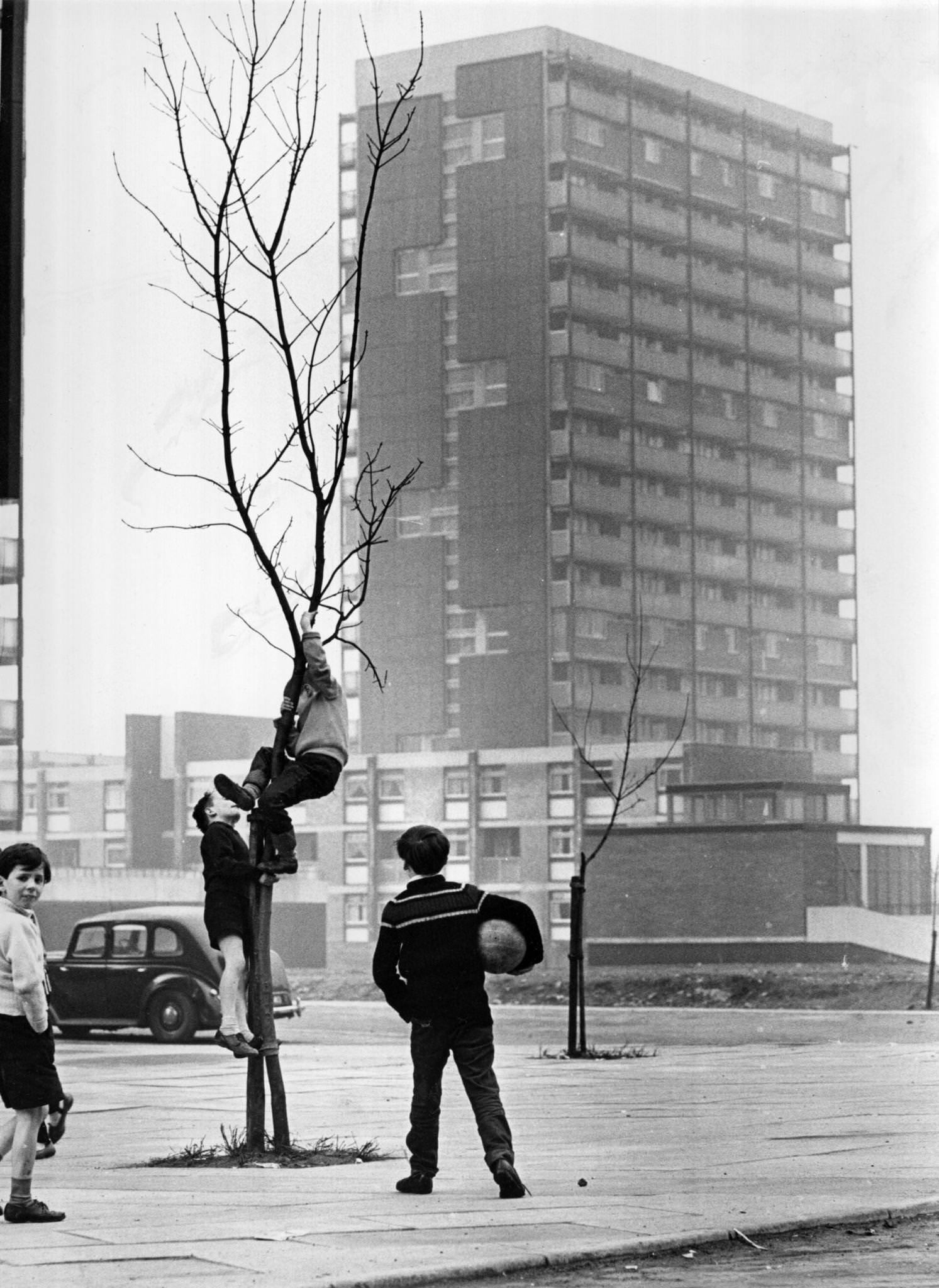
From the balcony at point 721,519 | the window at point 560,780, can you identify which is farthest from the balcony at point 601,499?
the window at point 560,780

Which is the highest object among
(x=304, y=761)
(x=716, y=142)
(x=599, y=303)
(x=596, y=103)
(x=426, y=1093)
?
(x=596, y=103)

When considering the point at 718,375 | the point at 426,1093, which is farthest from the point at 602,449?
the point at 426,1093

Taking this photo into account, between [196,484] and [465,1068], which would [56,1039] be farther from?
[196,484]

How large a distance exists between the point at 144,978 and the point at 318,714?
14.5 meters

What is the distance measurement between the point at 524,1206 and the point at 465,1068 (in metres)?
0.67

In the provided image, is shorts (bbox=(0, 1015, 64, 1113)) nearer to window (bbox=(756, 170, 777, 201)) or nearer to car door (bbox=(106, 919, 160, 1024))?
car door (bbox=(106, 919, 160, 1024))

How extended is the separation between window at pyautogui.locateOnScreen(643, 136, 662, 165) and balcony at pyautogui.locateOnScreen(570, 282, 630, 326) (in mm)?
6559

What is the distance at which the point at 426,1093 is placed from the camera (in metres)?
7.80

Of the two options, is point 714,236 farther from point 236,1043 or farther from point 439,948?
point 439,948

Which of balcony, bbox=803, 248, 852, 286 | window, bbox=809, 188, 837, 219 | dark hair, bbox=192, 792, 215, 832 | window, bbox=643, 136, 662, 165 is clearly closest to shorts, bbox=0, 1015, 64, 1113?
dark hair, bbox=192, 792, 215, 832

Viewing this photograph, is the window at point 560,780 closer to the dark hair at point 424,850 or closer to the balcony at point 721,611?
the balcony at point 721,611

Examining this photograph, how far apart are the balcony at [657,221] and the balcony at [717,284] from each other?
5.38 ft

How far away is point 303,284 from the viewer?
77.4 m

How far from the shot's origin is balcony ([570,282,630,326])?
8619 cm
